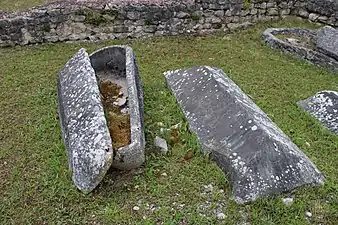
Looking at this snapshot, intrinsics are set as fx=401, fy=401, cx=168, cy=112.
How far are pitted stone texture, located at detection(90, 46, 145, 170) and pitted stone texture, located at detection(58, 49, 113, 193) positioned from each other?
0.23 m

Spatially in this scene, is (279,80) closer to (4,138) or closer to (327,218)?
(327,218)

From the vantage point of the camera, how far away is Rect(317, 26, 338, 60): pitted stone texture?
759 cm

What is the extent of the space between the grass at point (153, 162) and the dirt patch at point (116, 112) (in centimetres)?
34

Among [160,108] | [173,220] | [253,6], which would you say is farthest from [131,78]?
[253,6]

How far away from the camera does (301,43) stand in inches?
329

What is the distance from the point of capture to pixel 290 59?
7965mm

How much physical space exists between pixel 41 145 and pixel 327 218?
130 inches

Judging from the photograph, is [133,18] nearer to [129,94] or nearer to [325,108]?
[129,94]

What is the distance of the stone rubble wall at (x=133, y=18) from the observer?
7836mm

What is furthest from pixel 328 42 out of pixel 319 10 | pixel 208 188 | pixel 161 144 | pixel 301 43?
pixel 208 188

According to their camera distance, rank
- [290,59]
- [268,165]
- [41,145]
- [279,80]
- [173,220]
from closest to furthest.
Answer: [173,220] → [268,165] → [41,145] → [279,80] → [290,59]

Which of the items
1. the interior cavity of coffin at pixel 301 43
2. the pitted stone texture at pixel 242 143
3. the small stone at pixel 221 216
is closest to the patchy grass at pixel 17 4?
the interior cavity of coffin at pixel 301 43

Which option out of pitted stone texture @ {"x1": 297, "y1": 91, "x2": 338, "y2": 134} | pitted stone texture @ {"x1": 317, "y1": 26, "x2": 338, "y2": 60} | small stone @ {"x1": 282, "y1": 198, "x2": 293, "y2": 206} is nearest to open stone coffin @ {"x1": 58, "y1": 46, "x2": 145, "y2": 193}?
small stone @ {"x1": 282, "y1": 198, "x2": 293, "y2": 206}

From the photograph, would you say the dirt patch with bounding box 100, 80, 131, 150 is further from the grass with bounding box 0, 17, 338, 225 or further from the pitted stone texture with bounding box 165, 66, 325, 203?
the pitted stone texture with bounding box 165, 66, 325, 203
